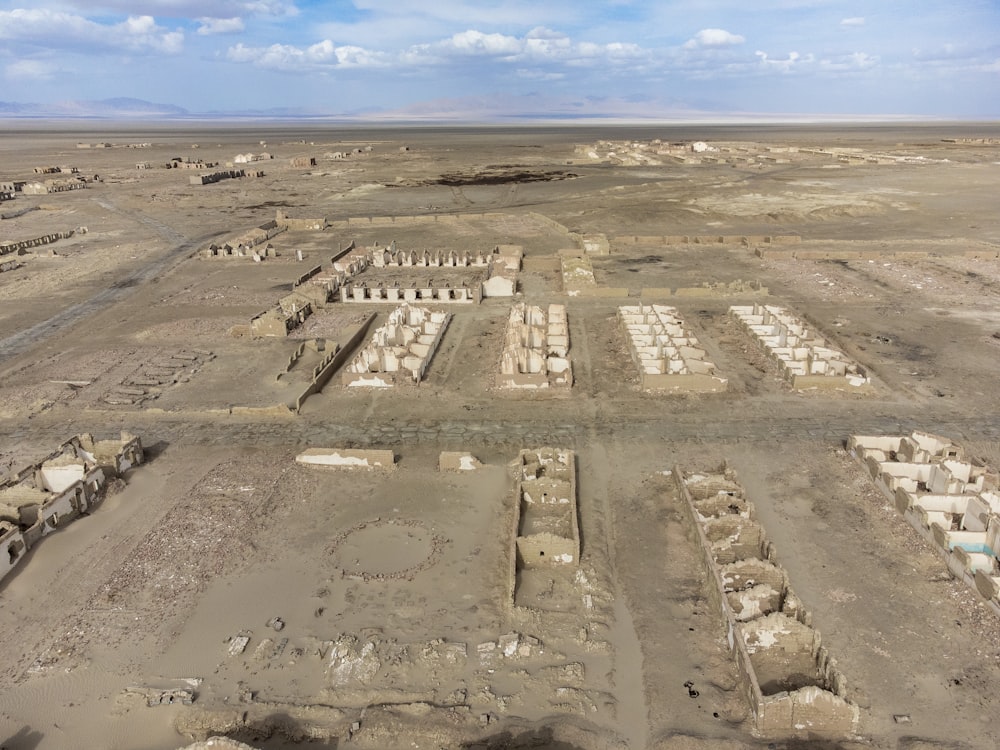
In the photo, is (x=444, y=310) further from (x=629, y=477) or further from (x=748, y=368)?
(x=629, y=477)

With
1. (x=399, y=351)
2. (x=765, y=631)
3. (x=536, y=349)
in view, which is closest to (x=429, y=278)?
(x=399, y=351)

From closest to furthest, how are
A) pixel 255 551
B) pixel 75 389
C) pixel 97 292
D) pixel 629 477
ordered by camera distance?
pixel 255 551 → pixel 629 477 → pixel 75 389 → pixel 97 292

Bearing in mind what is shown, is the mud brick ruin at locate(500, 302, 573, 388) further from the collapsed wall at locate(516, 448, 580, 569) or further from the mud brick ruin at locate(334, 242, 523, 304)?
the collapsed wall at locate(516, 448, 580, 569)

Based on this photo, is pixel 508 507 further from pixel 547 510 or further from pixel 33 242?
pixel 33 242

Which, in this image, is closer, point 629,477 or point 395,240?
point 629,477

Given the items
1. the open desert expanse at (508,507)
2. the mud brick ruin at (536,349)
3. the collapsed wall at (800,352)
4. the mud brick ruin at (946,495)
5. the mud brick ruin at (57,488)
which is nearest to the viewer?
the open desert expanse at (508,507)

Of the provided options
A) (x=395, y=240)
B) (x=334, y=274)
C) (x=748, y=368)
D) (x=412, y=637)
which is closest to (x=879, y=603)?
(x=412, y=637)

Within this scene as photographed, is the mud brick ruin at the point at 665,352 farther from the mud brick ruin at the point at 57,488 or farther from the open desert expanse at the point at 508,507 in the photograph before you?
the mud brick ruin at the point at 57,488

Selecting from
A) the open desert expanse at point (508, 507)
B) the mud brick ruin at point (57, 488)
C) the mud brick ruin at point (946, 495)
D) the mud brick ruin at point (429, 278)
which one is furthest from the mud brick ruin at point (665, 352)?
the mud brick ruin at point (57, 488)
